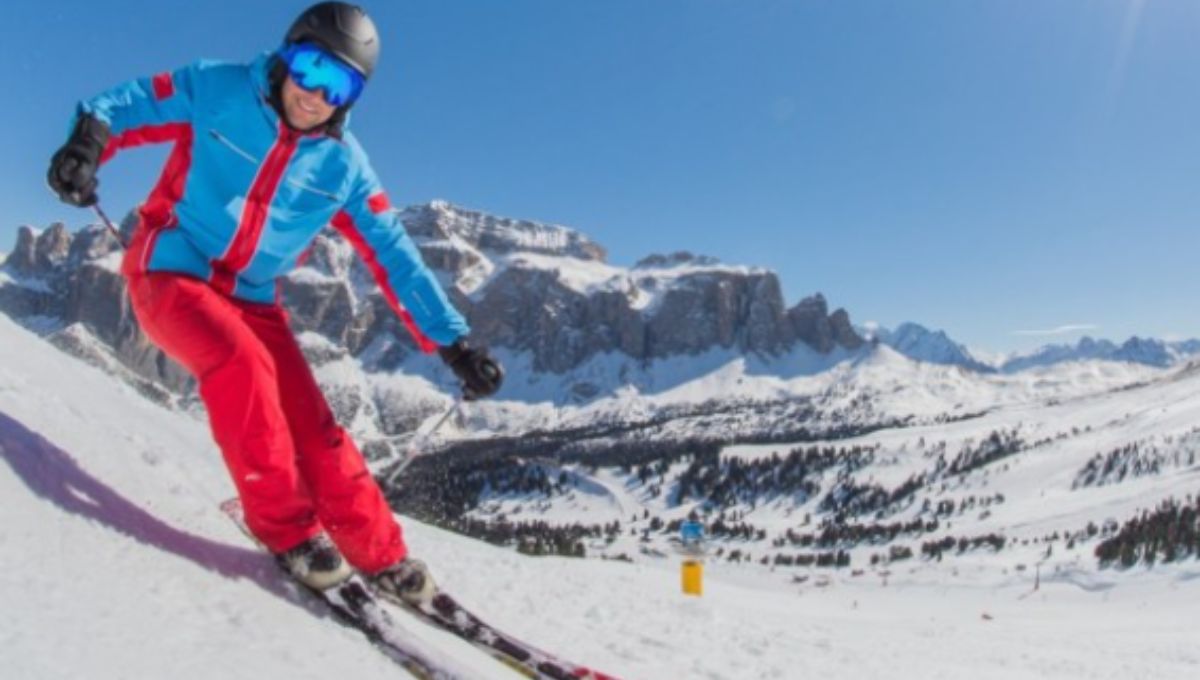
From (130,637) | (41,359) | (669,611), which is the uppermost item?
(41,359)

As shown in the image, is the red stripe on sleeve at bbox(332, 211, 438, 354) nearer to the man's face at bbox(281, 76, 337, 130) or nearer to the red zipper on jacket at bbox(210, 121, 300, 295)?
the red zipper on jacket at bbox(210, 121, 300, 295)

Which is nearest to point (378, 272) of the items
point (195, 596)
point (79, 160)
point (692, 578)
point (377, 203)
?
point (377, 203)

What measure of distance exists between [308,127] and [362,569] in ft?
8.77

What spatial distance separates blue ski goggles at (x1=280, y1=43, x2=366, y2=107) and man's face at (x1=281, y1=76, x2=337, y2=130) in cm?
3

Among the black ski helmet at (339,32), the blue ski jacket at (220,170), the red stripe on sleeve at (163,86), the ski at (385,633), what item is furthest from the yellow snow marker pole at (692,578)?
the red stripe on sleeve at (163,86)

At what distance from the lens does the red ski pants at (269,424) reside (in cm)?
467

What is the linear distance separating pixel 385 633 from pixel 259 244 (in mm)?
2434

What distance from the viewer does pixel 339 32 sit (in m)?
5.10

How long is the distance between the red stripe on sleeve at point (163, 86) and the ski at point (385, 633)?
2950mm

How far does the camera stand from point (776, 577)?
11138cm

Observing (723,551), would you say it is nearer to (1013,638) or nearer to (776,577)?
(776,577)

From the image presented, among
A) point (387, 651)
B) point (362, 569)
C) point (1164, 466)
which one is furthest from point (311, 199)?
point (1164, 466)

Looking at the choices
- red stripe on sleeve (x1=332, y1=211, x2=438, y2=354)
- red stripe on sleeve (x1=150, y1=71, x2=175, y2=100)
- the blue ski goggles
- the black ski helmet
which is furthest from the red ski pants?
the black ski helmet

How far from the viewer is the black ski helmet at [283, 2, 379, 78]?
507 cm
